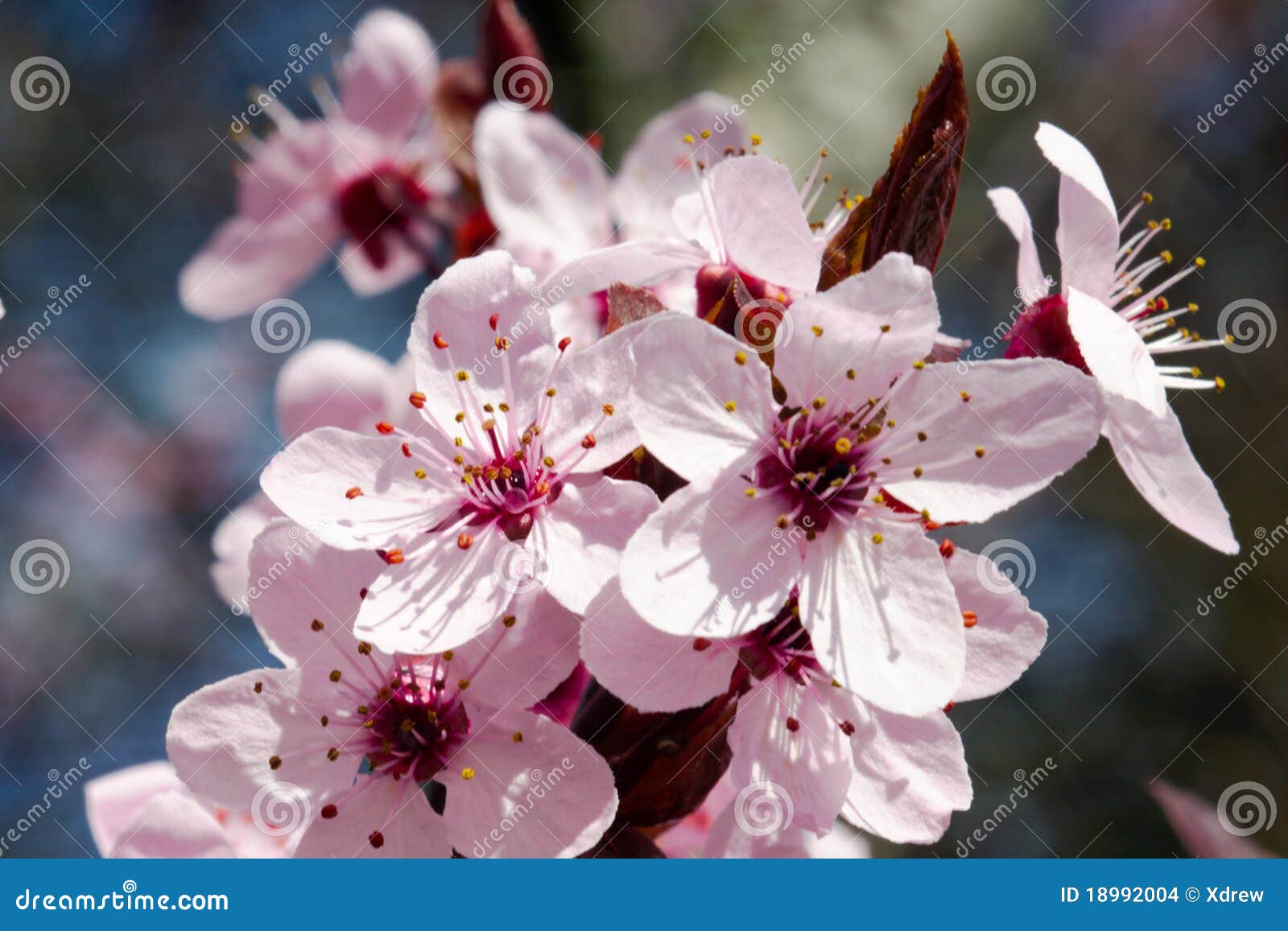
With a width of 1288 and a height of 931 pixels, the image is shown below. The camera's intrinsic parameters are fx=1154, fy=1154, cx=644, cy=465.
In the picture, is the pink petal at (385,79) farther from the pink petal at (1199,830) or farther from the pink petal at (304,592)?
the pink petal at (1199,830)

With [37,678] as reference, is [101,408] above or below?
above

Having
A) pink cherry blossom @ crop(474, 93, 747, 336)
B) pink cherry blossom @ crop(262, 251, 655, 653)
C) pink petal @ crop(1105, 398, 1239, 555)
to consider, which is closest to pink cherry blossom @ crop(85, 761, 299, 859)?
pink cherry blossom @ crop(262, 251, 655, 653)

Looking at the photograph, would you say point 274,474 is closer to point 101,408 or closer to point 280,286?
point 280,286

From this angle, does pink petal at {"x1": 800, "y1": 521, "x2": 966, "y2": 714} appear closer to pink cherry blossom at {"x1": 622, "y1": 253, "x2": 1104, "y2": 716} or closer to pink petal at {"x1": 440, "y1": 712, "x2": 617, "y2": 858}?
pink cherry blossom at {"x1": 622, "y1": 253, "x2": 1104, "y2": 716}

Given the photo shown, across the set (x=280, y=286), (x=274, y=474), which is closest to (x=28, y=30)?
(x=280, y=286)

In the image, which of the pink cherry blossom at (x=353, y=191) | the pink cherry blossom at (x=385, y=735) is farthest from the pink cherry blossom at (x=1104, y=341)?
the pink cherry blossom at (x=353, y=191)

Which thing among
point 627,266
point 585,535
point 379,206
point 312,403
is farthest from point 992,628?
point 379,206
